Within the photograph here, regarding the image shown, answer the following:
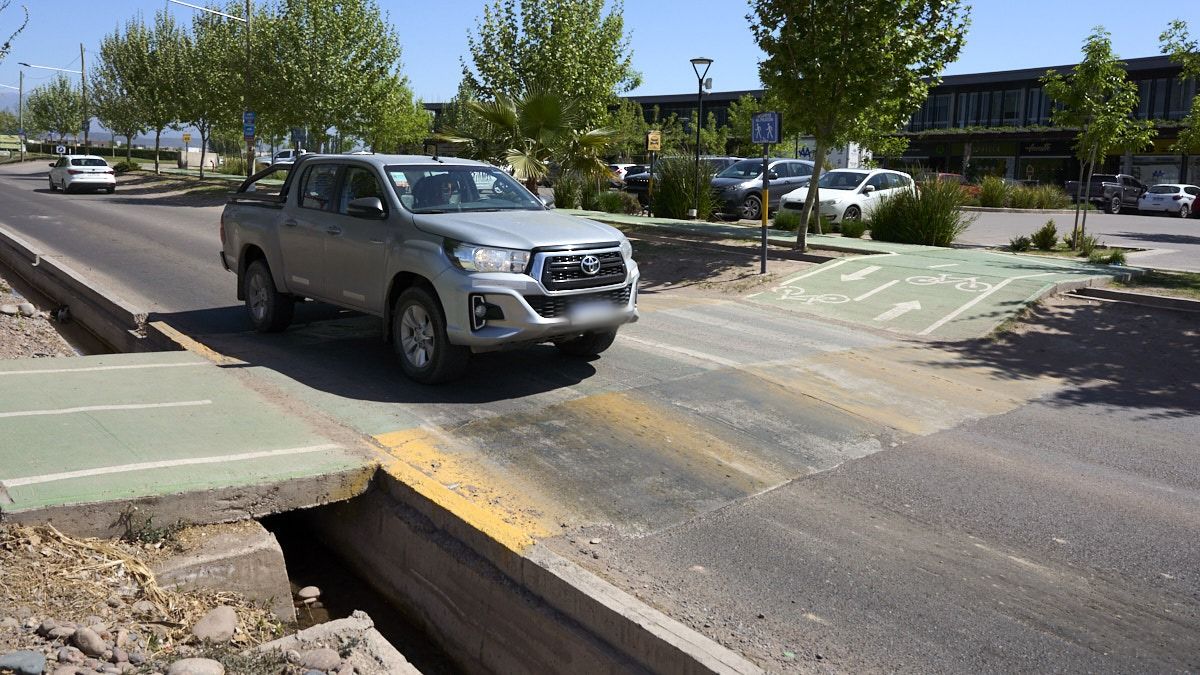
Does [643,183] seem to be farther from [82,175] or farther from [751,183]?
[82,175]

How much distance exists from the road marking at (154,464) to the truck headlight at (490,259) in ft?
5.94

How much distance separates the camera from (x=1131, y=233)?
26.7m

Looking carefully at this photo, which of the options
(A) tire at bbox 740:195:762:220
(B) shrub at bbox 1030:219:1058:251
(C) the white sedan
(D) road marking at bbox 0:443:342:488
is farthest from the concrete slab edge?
(B) shrub at bbox 1030:219:1058:251

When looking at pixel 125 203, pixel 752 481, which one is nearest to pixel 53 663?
pixel 752 481

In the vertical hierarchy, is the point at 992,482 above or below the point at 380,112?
below

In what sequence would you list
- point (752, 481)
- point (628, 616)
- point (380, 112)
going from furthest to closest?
point (380, 112)
point (752, 481)
point (628, 616)

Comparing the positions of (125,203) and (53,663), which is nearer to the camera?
(53,663)

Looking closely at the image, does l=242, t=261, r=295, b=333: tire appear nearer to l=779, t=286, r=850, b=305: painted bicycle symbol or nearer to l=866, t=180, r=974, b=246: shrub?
l=779, t=286, r=850, b=305: painted bicycle symbol

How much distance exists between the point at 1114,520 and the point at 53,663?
209 inches

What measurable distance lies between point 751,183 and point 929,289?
12.4m

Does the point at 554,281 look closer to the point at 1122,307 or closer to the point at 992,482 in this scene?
the point at 992,482

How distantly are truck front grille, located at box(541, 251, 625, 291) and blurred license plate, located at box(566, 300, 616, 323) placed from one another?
0.46 ft

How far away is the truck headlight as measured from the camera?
289 inches

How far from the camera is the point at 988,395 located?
8539 millimetres
